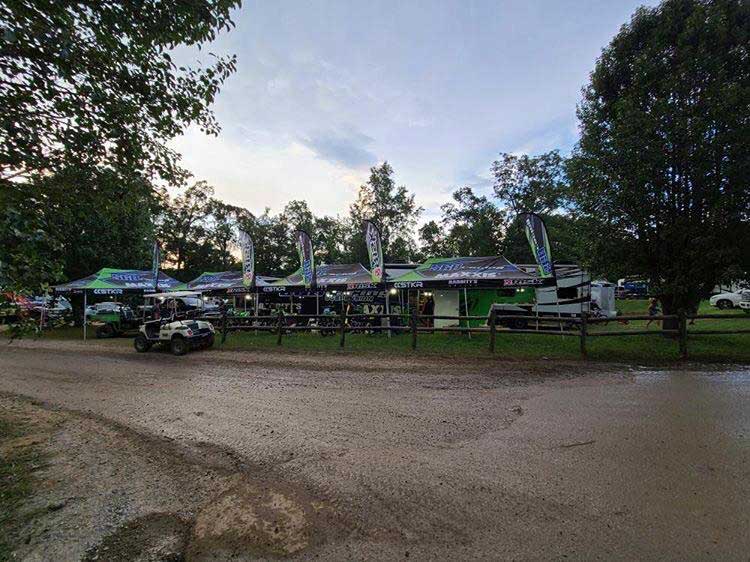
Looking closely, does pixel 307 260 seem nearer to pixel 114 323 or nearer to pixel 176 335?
pixel 176 335

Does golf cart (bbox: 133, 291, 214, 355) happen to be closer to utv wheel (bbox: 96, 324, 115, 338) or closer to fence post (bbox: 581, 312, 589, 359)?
utv wheel (bbox: 96, 324, 115, 338)

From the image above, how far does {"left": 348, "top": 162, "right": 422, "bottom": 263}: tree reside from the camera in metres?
47.7

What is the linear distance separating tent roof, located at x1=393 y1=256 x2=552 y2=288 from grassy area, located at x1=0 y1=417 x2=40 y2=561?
38.9 feet

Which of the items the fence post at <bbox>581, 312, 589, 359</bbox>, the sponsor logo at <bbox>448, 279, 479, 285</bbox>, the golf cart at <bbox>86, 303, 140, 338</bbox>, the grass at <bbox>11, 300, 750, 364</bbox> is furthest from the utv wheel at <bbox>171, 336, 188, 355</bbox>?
the fence post at <bbox>581, 312, 589, 359</bbox>

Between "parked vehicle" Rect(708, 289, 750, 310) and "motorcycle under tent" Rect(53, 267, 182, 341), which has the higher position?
"motorcycle under tent" Rect(53, 267, 182, 341)

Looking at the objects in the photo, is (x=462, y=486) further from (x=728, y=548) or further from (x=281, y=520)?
(x=728, y=548)

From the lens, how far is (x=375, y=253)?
15.0 m

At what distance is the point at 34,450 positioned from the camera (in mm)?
4387

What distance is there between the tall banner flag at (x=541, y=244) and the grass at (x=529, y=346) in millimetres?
2454

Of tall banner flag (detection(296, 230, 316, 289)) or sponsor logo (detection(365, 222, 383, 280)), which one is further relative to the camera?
tall banner flag (detection(296, 230, 316, 289))

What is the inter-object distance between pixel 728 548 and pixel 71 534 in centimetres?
463

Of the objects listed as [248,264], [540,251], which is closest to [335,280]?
[248,264]

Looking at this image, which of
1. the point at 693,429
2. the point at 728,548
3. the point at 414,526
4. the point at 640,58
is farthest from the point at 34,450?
the point at 640,58

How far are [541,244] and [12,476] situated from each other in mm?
13292
